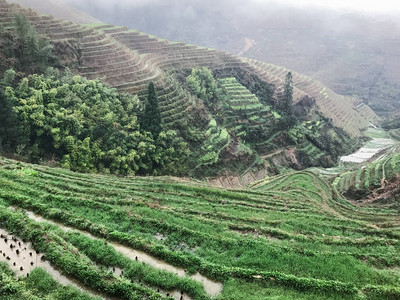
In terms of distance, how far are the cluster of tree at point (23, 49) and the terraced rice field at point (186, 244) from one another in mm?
23735

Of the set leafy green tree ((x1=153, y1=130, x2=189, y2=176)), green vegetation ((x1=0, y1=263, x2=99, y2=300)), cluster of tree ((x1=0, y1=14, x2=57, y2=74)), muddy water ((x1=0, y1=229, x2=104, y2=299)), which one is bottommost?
leafy green tree ((x1=153, y1=130, x2=189, y2=176))

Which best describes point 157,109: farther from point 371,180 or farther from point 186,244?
point 371,180

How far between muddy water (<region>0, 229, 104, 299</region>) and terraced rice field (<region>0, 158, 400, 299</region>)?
0.76 feet

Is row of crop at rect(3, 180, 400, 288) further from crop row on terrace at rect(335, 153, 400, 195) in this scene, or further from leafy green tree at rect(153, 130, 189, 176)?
crop row on terrace at rect(335, 153, 400, 195)

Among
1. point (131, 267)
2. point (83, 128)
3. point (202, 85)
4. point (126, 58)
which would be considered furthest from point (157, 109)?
point (131, 267)

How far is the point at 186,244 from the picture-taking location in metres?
16.7

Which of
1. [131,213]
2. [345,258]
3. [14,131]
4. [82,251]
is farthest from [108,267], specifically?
[14,131]

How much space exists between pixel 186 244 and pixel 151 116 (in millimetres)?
30277

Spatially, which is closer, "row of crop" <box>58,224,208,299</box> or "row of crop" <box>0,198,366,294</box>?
"row of crop" <box>58,224,208,299</box>

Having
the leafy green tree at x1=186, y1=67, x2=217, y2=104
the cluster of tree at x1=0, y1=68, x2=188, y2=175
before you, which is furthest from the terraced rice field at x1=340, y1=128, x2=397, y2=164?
the cluster of tree at x1=0, y1=68, x2=188, y2=175

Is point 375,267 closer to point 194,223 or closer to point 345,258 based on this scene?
point 345,258

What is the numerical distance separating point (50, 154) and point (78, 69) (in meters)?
22.0

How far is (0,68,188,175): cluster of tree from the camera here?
109 feet

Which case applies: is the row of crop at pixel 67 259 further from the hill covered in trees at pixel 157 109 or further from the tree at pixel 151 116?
the tree at pixel 151 116
